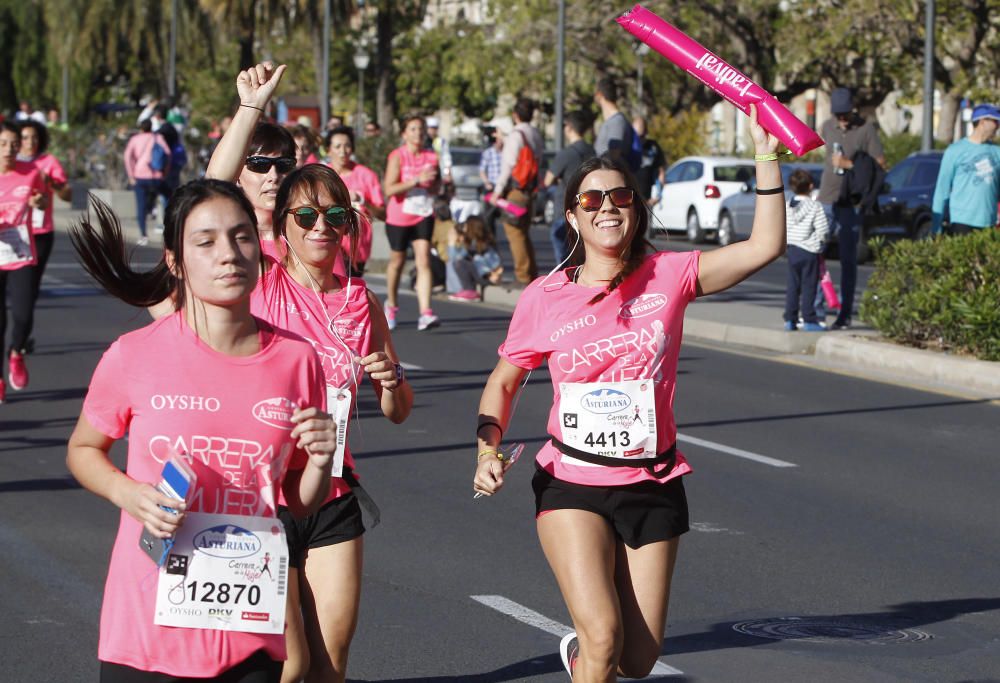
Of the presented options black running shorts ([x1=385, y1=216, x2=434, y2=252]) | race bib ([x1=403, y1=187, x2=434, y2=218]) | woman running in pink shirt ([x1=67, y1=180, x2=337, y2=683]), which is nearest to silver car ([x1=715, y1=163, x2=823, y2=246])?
black running shorts ([x1=385, y1=216, x2=434, y2=252])

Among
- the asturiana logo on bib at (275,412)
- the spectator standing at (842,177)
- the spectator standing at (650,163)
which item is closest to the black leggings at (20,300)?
the spectator standing at (842,177)

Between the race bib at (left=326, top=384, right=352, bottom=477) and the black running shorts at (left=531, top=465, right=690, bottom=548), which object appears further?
the black running shorts at (left=531, top=465, right=690, bottom=548)

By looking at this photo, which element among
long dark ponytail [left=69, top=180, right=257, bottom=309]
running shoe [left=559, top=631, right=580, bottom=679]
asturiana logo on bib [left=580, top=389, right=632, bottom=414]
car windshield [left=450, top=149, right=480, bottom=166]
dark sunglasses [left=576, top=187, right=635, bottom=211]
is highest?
dark sunglasses [left=576, top=187, right=635, bottom=211]

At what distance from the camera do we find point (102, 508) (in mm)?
8125

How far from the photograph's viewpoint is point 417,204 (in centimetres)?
1523

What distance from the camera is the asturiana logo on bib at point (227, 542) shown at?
342cm

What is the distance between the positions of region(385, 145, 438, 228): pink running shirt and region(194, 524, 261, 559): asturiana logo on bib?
11.5 metres

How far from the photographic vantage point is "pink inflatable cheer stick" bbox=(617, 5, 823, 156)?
179 inches

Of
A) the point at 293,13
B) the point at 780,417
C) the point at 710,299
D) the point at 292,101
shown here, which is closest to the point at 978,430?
the point at 780,417

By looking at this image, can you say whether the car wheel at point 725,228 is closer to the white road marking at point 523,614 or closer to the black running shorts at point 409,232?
the black running shorts at point 409,232

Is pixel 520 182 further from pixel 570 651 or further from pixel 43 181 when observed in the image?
pixel 570 651

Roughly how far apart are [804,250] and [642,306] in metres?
10.4

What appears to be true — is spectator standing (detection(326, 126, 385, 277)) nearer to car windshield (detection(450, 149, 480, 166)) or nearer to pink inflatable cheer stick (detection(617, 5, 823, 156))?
pink inflatable cheer stick (detection(617, 5, 823, 156))

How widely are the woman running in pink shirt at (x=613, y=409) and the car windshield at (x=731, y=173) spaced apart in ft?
81.7
